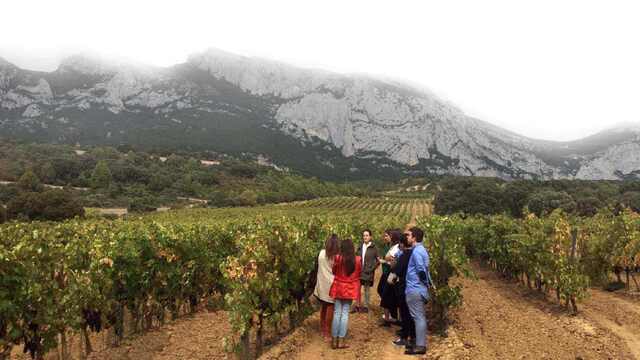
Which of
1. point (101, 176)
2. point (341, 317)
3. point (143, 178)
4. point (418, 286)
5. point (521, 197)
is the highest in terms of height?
point (418, 286)

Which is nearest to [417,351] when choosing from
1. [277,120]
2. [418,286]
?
[418,286]

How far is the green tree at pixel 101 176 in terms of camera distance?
91.1 metres

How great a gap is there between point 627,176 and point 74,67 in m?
216

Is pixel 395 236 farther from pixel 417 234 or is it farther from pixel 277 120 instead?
pixel 277 120

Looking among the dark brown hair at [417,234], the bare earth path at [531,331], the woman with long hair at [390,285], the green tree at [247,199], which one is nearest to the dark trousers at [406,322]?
the woman with long hair at [390,285]

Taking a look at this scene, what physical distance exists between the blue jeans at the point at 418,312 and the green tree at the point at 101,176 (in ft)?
313

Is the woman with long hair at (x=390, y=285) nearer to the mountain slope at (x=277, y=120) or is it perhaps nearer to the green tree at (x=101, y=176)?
the green tree at (x=101, y=176)

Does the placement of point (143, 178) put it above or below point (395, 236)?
below

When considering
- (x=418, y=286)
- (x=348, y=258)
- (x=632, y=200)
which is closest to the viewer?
(x=418, y=286)

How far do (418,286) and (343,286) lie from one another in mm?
1304

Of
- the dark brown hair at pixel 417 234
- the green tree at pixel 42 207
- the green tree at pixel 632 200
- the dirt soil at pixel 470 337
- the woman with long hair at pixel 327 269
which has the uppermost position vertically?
the dark brown hair at pixel 417 234

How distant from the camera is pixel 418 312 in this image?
7.40m

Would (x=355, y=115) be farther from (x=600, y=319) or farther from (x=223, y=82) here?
(x=600, y=319)

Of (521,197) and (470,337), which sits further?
(521,197)
